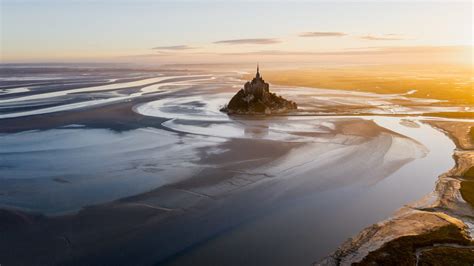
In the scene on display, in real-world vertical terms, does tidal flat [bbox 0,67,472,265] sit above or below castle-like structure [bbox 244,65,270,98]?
below

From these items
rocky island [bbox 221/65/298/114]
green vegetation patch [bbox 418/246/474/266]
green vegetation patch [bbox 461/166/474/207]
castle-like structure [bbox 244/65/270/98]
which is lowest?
Answer: green vegetation patch [bbox 418/246/474/266]

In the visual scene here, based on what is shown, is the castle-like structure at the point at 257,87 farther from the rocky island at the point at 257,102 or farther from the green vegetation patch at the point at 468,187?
the green vegetation patch at the point at 468,187

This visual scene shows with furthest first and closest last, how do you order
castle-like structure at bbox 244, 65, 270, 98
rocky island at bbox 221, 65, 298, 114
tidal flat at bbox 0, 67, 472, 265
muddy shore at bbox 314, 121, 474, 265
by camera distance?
castle-like structure at bbox 244, 65, 270, 98 < rocky island at bbox 221, 65, 298, 114 < tidal flat at bbox 0, 67, 472, 265 < muddy shore at bbox 314, 121, 474, 265

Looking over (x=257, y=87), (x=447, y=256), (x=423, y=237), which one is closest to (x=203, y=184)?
(x=423, y=237)

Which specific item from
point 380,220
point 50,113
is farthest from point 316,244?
point 50,113

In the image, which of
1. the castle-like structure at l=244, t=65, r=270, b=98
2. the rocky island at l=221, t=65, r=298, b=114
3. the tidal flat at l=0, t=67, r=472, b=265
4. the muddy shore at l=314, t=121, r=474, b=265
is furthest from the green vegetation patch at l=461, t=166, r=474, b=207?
the castle-like structure at l=244, t=65, r=270, b=98

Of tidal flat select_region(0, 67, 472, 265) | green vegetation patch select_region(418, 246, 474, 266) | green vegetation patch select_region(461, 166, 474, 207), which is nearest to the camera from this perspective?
green vegetation patch select_region(418, 246, 474, 266)

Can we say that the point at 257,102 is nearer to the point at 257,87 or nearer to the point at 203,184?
the point at 257,87

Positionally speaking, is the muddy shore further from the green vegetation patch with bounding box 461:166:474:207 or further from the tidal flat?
the tidal flat

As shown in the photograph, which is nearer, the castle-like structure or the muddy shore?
the muddy shore
